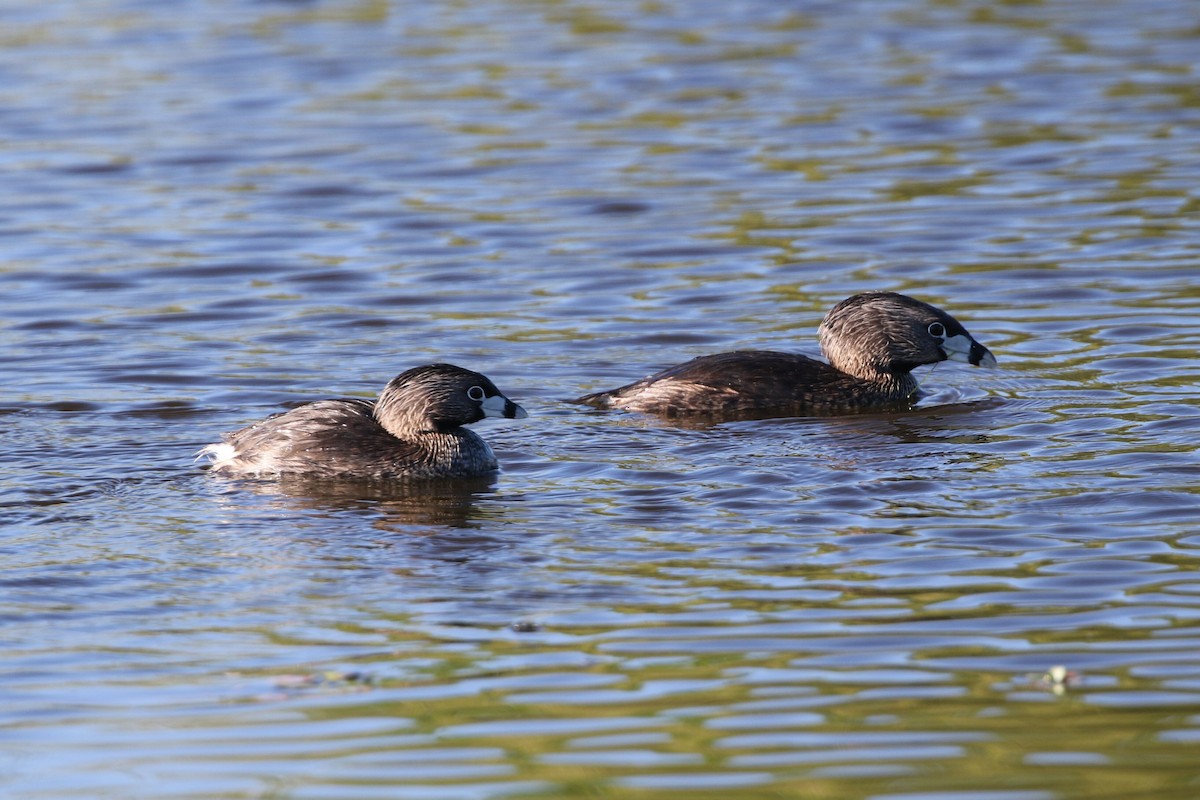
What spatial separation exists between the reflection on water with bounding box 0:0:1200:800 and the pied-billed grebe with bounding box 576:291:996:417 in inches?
8.5

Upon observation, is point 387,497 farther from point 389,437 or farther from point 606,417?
point 606,417

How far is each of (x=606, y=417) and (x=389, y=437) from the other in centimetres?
146

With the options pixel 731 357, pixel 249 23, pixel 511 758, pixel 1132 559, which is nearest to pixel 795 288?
pixel 731 357

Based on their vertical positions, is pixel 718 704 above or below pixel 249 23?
below

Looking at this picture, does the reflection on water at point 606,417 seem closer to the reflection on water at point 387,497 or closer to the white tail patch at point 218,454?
the reflection on water at point 387,497

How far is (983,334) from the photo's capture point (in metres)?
13.2

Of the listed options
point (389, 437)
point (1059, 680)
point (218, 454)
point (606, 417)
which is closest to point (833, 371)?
point (606, 417)

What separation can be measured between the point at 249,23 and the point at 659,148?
8984 mm

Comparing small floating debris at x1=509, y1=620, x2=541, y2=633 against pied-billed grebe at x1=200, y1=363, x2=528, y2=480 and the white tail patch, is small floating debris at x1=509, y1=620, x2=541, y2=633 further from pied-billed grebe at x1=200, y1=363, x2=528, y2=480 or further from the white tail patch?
the white tail patch

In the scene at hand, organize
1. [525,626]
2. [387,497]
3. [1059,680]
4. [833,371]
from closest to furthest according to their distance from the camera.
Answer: [1059,680] → [525,626] → [387,497] → [833,371]

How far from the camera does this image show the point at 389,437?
10562mm

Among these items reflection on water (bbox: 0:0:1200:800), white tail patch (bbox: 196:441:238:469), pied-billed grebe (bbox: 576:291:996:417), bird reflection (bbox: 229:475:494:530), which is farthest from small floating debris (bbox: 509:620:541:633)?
pied-billed grebe (bbox: 576:291:996:417)

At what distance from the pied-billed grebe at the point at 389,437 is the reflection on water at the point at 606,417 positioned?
16 centimetres

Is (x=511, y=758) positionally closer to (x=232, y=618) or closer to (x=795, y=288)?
(x=232, y=618)
